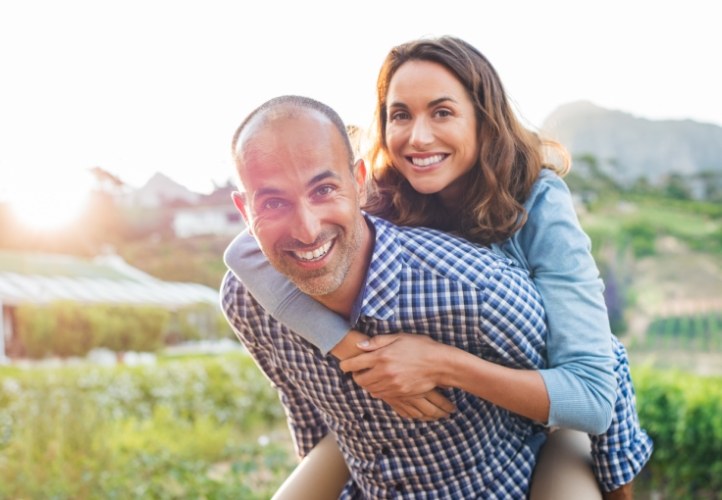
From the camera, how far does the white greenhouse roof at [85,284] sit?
12.2 m

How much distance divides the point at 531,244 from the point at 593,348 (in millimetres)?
335

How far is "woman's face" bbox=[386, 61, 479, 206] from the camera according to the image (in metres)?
2.18

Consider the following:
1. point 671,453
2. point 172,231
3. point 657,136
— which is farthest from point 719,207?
point 671,453

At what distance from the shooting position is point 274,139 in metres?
1.67

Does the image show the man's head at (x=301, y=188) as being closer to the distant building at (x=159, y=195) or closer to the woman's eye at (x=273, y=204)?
the woman's eye at (x=273, y=204)

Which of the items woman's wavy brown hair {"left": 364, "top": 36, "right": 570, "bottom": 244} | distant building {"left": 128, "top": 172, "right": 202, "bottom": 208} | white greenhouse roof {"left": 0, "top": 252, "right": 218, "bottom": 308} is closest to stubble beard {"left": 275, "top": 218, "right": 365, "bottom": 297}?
woman's wavy brown hair {"left": 364, "top": 36, "right": 570, "bottom": 244}

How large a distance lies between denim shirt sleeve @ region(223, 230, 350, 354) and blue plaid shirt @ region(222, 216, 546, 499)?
6 cm

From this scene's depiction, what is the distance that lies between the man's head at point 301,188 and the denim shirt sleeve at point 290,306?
0.26 ft

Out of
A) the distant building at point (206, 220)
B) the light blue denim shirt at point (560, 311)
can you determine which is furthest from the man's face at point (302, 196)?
the distant building at point (206, 220)

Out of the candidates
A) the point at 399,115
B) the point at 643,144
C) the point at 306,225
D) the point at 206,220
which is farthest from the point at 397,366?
the point at 643,144

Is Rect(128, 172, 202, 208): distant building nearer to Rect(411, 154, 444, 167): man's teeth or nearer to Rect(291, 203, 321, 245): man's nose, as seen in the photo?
Rect(411, 154, 444, 167): man's teeth

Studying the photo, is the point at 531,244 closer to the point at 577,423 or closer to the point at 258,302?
the point at 577,423

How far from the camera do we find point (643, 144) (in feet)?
58.9

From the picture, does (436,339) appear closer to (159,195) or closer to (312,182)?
(312,182)
